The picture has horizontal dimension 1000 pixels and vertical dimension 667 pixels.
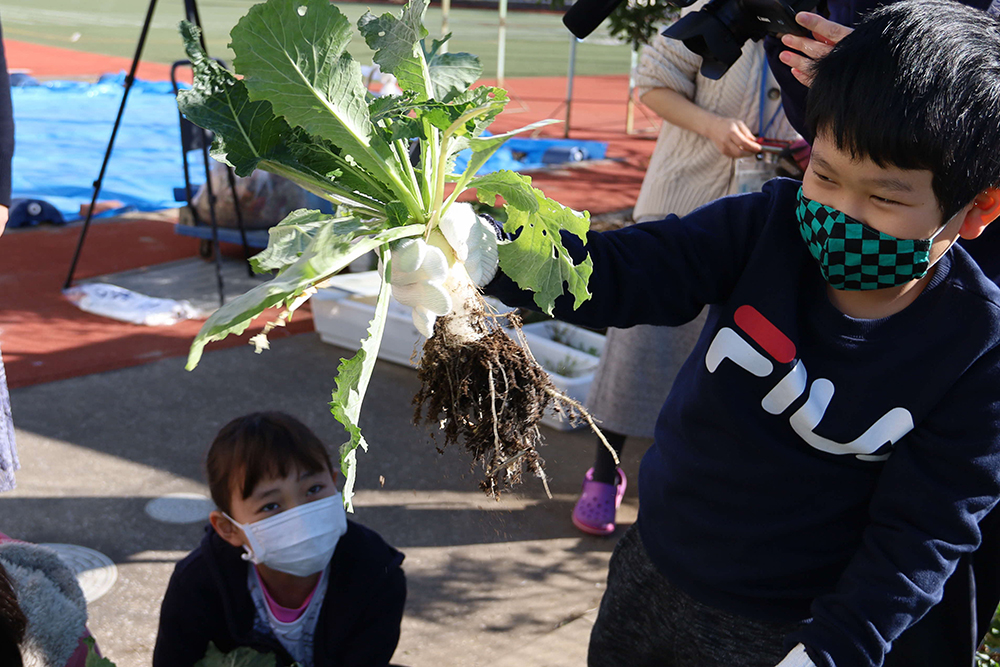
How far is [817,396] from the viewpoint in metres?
1.63

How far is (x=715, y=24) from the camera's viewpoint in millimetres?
2068

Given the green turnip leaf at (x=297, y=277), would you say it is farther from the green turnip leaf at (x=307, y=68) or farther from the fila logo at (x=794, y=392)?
the fila logo at (x=794, y=392)

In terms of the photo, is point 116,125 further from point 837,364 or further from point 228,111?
point 837,364

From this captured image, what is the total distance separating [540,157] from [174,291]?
6.18 m

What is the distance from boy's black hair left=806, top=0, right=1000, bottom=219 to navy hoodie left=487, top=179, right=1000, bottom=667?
0.76 ft

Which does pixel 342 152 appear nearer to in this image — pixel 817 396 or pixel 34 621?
pixel 817 396

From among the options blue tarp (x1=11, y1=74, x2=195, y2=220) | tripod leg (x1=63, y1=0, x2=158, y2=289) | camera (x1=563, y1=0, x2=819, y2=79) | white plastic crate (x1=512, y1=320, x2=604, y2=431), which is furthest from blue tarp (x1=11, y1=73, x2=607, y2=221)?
camera (x1=563, y1=0, x2=819, y2=79)

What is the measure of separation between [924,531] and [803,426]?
10.0 inches

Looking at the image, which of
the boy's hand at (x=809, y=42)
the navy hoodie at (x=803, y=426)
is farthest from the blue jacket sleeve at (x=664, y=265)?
the boy's hand at (x=809, y=42)

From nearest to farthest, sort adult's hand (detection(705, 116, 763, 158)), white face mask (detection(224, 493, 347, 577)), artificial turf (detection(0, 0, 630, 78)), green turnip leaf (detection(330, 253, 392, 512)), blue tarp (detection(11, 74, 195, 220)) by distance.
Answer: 1. green turnip leaf (detection(330, 253, 392, 512))
2. white face mask (detection(224, 493, 347, 577))
3. adult's hand (detection(705, 116, 763, 158))
4. blue tarp (detection(11, 74, 195, 220))
5. artificial turf (detection(0, 0, 630, 78))

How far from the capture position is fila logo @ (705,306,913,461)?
1.60 metres

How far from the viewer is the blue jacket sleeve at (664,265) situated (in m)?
1.61

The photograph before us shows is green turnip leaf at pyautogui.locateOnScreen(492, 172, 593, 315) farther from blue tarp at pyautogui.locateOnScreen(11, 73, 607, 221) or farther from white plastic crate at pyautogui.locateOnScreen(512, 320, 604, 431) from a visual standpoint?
blue tarp at pyautogui.locateOnScreen(11, 73, 607, 221)

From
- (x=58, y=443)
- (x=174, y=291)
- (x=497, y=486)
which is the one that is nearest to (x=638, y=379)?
(x=497, y=486)
